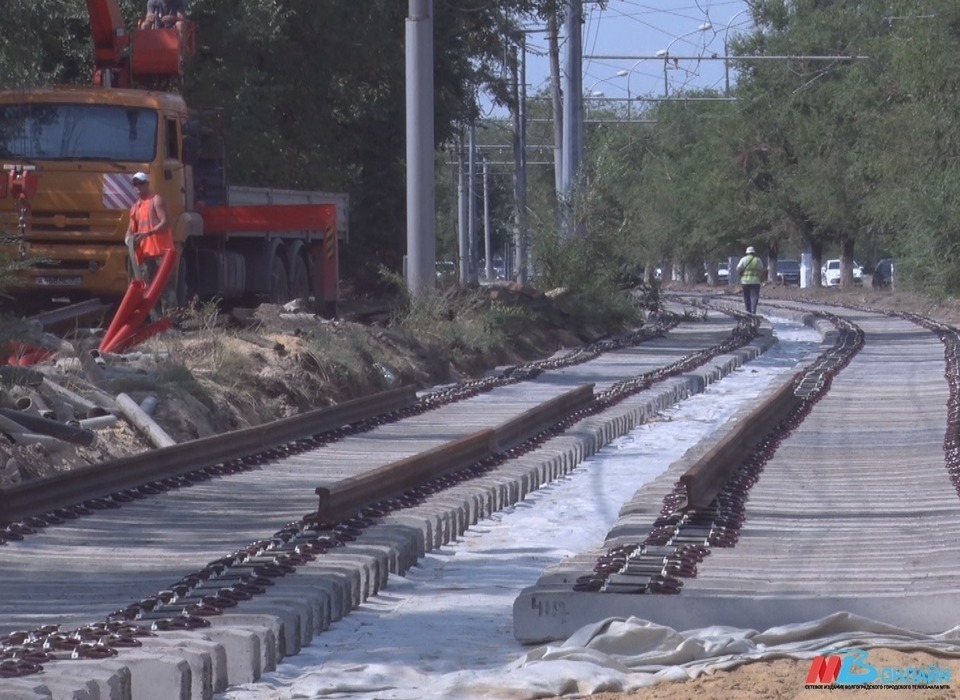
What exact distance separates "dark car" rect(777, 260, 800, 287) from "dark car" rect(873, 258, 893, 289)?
8191 mm

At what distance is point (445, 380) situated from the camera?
70.7 ft

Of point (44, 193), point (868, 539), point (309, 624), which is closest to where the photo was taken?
point (309, 624)

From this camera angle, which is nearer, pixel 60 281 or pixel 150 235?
pixel 150 235

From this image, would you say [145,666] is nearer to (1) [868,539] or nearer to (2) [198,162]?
(1) [868,539]

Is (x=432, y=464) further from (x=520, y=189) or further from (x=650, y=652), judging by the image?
(x=520, y=189)

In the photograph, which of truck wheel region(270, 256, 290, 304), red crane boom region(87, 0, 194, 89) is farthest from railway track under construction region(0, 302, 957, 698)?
red crane boom region(87, 0, 194, 89)

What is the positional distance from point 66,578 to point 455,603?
190cm

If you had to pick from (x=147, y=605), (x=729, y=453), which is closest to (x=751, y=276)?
(x=729, y=453)

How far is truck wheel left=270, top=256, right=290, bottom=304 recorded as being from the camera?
2391 centimetres

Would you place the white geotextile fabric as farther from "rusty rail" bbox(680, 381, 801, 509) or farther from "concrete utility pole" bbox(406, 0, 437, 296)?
"concrete utility pole" bbox(406, 0, 437, 296)

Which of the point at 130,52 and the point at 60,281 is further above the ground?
the point at 130,52

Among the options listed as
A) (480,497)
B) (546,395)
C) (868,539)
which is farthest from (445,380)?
(868,539)

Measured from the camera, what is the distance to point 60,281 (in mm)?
19969

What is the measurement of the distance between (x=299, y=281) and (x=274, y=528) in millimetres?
16211
